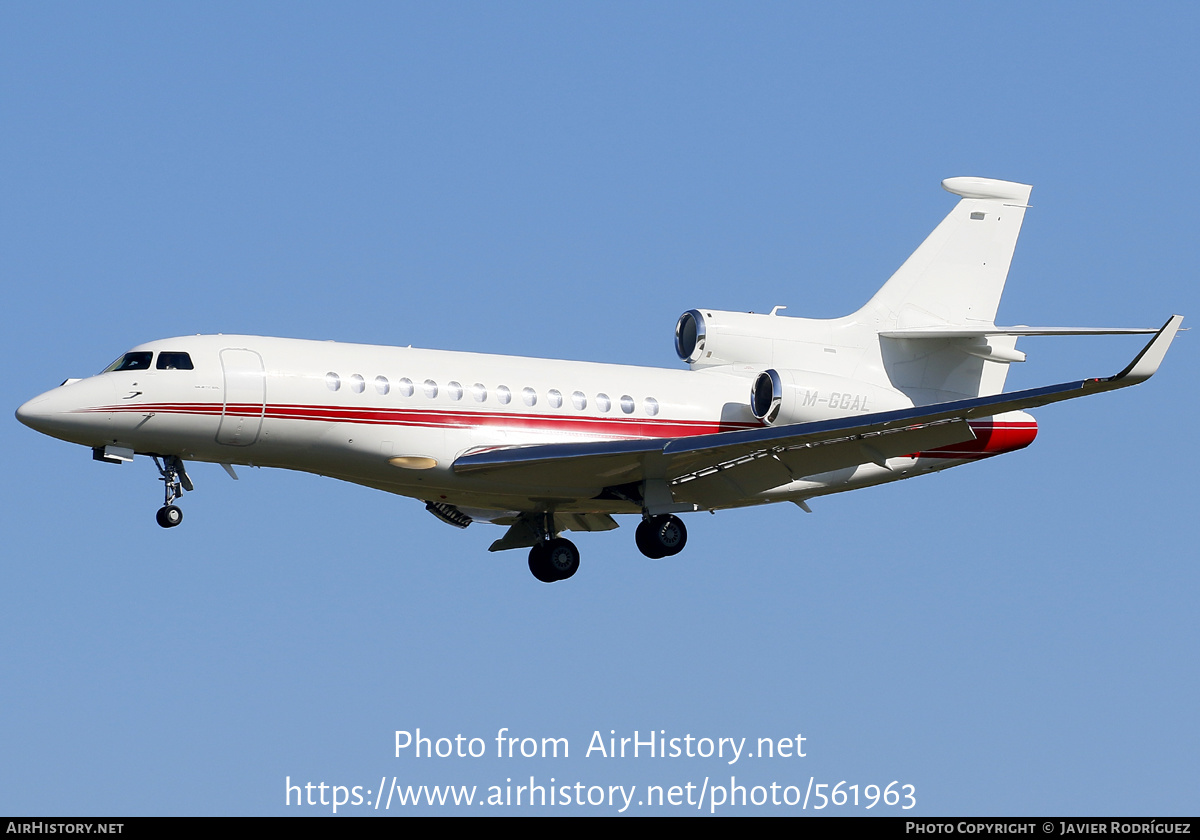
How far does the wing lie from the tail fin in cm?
476

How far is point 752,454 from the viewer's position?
2464cm

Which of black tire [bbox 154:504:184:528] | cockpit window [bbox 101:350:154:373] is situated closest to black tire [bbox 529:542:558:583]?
black tire [bbox 154:504:184:528]

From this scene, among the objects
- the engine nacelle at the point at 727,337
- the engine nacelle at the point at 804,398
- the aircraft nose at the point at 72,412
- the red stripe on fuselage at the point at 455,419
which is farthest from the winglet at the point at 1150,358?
the aircraft nose at the point at 72,412

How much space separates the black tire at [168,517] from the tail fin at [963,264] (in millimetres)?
12477

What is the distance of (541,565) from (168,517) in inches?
265

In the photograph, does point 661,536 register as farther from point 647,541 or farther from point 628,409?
point 628,409

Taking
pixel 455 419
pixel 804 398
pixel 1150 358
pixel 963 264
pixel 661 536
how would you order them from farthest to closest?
1. pixel 963 264
2. pixel 804 398
3. pixel 661 536
4. pixel 455 419
5. pixel 1150 358

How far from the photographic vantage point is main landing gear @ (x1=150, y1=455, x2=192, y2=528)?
2309cm

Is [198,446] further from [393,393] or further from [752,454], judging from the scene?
[752,454]

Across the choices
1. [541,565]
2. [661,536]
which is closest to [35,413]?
[541,565]

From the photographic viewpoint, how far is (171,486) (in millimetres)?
23406

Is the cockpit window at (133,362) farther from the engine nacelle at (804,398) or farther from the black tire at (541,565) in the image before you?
the engine nacelle at (804,398)
